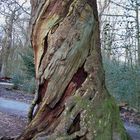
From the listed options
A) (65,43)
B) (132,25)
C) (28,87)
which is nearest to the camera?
(65,43)

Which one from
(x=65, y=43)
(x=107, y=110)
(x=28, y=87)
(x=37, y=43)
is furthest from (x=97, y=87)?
(x=28, y=87)

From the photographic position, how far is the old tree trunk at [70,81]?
4.79 meters

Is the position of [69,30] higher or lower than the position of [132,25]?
lower

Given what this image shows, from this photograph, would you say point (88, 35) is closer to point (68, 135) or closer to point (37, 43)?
point (37, 43)

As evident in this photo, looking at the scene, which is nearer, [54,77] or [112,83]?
[54,77]

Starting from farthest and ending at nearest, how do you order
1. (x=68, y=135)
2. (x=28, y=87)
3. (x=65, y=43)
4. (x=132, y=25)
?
(x=28, y=87)
(x=132, y=25)
(x=65, y=43)
(x=68, y=135)

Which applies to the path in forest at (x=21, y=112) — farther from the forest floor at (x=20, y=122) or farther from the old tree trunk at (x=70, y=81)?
the old tree trunk at (x=70, y=81)

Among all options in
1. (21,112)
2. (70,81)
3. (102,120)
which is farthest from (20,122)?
(102,120)

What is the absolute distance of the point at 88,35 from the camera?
17.0 ft

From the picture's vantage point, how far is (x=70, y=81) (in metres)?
5.00

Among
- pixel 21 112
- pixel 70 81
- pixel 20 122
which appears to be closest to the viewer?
pixel 70 81

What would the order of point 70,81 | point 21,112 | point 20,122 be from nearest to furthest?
point 70,81 < point 20,122 < point 21,112

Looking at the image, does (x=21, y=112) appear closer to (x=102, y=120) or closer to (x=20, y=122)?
(x=20, y=122)

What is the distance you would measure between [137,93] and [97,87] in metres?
8.49
